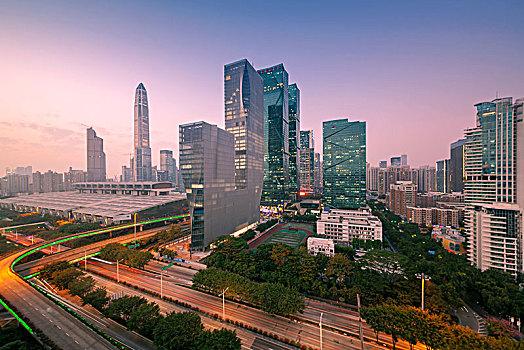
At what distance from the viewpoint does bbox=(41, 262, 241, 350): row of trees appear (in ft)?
77.7

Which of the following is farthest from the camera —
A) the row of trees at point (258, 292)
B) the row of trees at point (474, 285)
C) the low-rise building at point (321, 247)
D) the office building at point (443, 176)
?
the office building at point (443, 176)

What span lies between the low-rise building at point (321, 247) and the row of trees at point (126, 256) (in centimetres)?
4519

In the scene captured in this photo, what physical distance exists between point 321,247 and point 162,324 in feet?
150

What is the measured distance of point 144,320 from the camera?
92.8 feet

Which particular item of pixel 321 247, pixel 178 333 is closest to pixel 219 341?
pixel 178 333

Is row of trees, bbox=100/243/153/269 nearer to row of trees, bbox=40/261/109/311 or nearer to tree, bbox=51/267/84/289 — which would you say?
row of trees, bbox=40/261/109/311

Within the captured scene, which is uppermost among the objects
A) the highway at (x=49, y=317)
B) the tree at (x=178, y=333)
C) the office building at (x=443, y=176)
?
the office building at (x=443, y=176)

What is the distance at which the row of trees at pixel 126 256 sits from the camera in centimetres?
4972

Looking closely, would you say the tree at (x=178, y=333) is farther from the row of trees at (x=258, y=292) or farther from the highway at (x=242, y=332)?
the row of trees at (x=258, y=292)

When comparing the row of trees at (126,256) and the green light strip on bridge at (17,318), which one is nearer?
the green light strip on bridge at (17,318)

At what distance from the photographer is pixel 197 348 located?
913 inches

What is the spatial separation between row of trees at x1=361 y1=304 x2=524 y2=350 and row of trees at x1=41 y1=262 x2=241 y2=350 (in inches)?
777

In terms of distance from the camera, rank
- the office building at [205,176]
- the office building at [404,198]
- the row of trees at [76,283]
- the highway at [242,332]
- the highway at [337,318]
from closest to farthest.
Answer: the highway at [242,332] → the highway at [337,318] → the row of trees at [76,283] → the office building at [205,176] → the office building at [404,198]

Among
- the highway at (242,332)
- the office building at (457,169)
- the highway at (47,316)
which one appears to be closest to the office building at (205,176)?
the highway at (242,332)
